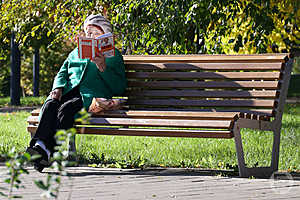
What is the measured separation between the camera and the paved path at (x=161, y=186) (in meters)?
3.65

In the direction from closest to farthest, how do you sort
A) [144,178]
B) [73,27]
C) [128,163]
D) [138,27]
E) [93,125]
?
[144,178] < [93,125] < [128,163] < [138,27] < [73,27]

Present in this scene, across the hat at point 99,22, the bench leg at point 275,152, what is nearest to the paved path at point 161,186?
the bench leg at point 275,152

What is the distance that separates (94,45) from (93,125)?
620mm

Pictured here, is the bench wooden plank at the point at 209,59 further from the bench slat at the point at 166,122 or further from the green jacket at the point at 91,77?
the bench slat at the point at 166,122

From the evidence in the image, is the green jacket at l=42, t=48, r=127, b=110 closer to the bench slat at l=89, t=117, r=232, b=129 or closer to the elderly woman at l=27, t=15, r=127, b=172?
the elderly woman at l=27, t=15, r=127, b=172

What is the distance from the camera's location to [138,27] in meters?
7.75

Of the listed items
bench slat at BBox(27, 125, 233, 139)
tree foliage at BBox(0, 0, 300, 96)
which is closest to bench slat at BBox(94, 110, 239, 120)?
bench slat at BBox(27, 125, 233, 139)

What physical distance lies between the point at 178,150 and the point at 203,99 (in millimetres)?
831

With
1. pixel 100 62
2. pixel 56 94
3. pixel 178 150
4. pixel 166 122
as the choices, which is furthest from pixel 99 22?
pixel 178 150

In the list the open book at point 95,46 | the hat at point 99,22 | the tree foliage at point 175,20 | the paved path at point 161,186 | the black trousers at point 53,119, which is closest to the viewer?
the paved path at point 161,186

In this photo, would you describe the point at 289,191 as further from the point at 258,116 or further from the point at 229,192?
the point at 258,116

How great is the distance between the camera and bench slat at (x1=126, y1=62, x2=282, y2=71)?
485 centimetres

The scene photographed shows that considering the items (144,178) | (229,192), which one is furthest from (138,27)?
(229,192)

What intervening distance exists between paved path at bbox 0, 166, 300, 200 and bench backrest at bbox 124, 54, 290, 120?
2.17ft
